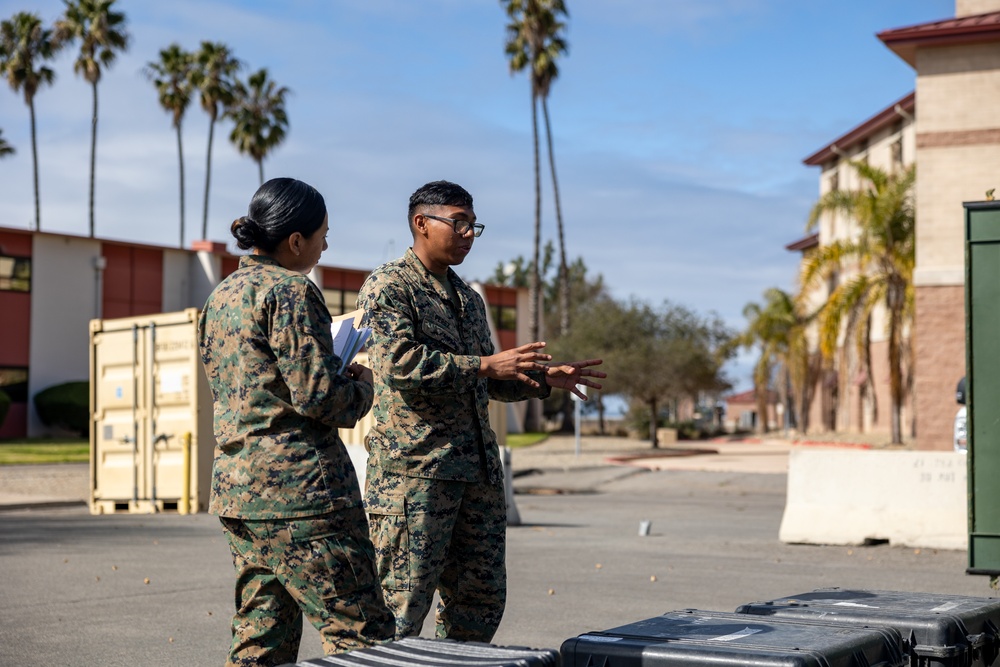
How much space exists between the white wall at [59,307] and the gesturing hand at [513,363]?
3774cm

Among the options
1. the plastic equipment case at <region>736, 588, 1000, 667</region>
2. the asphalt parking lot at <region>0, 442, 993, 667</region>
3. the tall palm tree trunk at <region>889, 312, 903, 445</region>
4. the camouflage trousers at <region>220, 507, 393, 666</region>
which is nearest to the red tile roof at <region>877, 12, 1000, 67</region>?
the tall palm tree trunk at <region>889, 312, 903, 445</region>

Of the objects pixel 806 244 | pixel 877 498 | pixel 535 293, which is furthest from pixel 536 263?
pixel 877 498

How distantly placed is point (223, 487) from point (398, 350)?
101cm

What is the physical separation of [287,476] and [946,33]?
972 inches

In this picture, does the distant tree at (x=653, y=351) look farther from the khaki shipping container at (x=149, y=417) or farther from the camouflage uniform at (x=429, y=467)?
the camouflage uniform at (x=429, y=467)

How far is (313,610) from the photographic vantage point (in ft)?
12.3

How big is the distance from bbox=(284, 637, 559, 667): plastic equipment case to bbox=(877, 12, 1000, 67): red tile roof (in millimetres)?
24687

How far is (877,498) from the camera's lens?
13.1m

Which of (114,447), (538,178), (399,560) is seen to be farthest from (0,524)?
(538,178)

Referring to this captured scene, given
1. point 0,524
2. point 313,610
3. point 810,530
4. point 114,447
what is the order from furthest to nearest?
point 114,447, point 0,524, point 810,530, point 313,610

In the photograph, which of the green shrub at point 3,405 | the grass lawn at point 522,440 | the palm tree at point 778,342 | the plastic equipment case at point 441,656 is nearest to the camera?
the plastic equipment case at point 441,656

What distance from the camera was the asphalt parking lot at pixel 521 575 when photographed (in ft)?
24.0

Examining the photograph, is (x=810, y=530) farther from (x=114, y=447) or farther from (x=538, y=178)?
(x=538, y=178)

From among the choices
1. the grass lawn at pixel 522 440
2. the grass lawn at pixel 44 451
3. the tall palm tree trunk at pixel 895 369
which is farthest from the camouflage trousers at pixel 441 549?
the grass lawn at pixel 522 440
